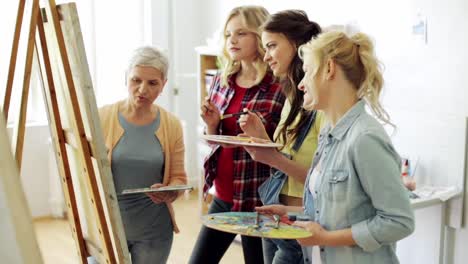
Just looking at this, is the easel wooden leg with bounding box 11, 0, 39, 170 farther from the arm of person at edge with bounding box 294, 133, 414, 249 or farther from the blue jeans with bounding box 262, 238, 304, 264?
the arm of person at edge with bounding box 294, 133, 414, 249

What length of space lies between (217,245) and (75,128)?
88cm

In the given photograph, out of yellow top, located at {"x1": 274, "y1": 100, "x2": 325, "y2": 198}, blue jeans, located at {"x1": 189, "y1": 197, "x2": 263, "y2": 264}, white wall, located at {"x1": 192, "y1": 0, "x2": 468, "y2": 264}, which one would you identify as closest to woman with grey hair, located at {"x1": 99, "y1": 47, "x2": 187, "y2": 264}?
blue jeans, located at {"x1": 189, "y1": 197, "x2": 263, "y2": 264}

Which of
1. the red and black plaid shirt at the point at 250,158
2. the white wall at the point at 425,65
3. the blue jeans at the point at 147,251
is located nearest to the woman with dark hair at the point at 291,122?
the red and black plaid shirt at the point at 250,158

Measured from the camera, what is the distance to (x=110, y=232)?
5.98 feet

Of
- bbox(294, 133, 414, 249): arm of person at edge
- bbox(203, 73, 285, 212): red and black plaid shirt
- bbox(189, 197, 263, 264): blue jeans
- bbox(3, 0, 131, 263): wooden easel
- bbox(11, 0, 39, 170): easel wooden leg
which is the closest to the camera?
bbox(294, 133, 414, 249): arm of person at edge

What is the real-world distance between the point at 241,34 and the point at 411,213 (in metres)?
1.01

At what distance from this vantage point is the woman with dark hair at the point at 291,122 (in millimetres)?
2127

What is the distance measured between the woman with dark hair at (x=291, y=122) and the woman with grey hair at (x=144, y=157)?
316 mm

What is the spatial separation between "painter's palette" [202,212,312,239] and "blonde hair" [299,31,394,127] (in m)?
0.39

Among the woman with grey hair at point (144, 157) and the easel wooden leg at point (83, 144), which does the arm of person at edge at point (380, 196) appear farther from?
the woman with grey hair at point (144, 157)

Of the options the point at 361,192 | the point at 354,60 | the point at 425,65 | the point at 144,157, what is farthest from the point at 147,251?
the point at 425,65

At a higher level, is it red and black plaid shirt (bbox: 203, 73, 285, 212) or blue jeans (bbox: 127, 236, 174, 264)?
red and black plaid shirt (bbox: 203, 73, 285, 212)

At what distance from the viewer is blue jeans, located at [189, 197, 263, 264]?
2482 millimetres

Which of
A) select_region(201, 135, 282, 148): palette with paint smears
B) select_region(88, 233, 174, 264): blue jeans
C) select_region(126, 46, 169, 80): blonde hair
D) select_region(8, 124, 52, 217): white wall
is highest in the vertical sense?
select_region(126, 46, 169, 80): blonde hair
